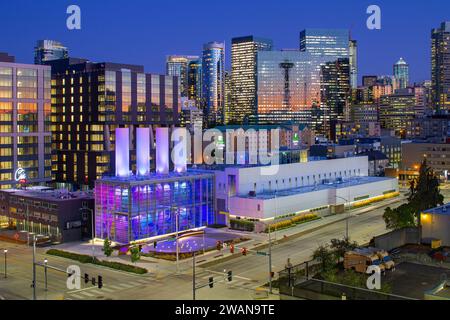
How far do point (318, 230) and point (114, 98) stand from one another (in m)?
65.8

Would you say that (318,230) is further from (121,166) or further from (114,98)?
(114,98)

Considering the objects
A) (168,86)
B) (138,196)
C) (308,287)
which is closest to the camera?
(308,287)

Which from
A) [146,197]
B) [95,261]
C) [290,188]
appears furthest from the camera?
[290,188]

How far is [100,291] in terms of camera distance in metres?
45.0

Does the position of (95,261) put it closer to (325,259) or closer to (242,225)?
(325,259)

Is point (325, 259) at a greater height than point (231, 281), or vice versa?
point (325, 259)

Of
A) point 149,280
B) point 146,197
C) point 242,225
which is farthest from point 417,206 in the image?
point 149,280

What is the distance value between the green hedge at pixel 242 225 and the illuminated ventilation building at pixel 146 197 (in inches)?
152

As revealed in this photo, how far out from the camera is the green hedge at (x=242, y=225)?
73312 millimetres

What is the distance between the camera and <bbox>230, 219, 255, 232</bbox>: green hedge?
241 ft

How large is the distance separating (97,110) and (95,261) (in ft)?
237

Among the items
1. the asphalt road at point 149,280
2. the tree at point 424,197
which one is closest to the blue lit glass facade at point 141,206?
the asphalt road at point 149,280

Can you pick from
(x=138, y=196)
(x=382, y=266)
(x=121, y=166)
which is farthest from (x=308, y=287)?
(x=121, y=166)
